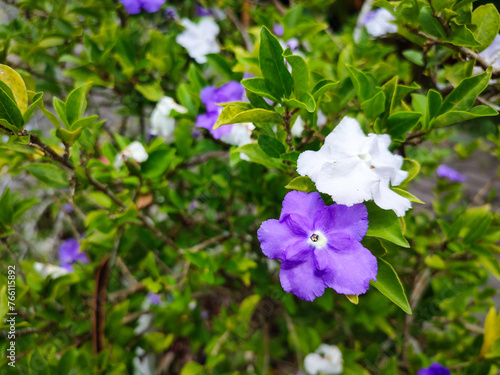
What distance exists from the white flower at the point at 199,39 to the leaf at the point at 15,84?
0.58 m

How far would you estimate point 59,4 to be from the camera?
121cm

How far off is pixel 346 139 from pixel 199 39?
759mm

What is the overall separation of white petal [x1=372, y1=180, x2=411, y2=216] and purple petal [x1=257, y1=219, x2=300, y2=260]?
0.16 metres

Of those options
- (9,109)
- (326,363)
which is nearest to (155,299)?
(326,363)

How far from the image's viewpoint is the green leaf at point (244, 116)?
0.59 meters

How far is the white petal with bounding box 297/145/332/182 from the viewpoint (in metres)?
0.57

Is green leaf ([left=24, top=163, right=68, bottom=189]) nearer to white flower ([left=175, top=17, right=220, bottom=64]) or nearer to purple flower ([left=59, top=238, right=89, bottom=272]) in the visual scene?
white flower ([left=175, top=17, right=220, bottom=64])

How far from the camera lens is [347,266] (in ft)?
1.83

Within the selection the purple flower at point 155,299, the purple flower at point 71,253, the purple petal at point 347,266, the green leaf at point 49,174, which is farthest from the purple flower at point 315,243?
the purple flower at point 71,253

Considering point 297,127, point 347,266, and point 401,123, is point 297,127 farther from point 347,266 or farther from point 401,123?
point 347,266

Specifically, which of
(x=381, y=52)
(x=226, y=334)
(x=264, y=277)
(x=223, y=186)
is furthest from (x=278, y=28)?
(x=226, y=334)

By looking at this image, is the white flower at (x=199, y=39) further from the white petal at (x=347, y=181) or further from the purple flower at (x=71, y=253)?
the purple flower at (x=71, y=253)

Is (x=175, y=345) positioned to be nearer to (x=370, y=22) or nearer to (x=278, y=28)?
(x=278, y=28)

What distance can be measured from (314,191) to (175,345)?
61.7 inches
